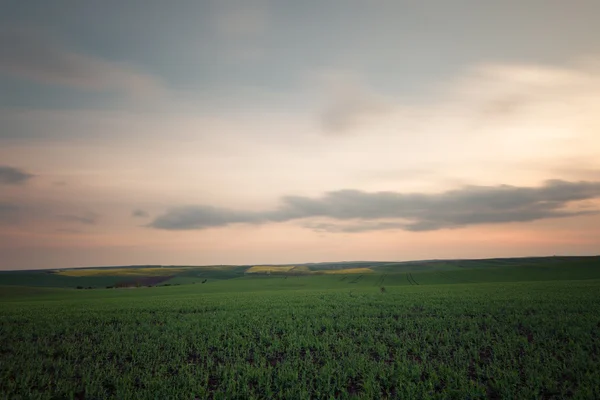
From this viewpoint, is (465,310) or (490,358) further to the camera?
(465,310)

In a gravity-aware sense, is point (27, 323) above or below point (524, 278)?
above

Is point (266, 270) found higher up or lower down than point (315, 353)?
lower down

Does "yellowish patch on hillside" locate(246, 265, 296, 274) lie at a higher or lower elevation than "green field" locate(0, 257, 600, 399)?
lower

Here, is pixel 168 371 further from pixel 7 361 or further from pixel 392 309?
pixel 392 309

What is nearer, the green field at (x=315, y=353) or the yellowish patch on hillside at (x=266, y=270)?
the green field at (x=315, y=353)

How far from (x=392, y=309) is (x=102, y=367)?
19292 millimetres

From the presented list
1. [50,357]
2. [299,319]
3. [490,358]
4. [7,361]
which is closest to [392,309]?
[299,319]

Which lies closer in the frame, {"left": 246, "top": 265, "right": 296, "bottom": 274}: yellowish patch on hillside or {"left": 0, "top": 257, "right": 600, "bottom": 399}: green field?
{"left": 0, "top": 257, "right": 600, "bottom": 399}: green field

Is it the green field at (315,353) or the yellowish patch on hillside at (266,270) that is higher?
the green field at (315,353)

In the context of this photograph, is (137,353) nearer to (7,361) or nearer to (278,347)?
(7,361)

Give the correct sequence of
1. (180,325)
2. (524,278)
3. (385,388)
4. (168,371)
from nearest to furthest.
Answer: (385,388), (168,371), (180,325), (524,278)

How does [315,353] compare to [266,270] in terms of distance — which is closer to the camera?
[315,353]

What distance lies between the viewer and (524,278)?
7206cm

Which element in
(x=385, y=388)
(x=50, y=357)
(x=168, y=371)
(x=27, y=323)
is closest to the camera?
(x=385, y=388)
